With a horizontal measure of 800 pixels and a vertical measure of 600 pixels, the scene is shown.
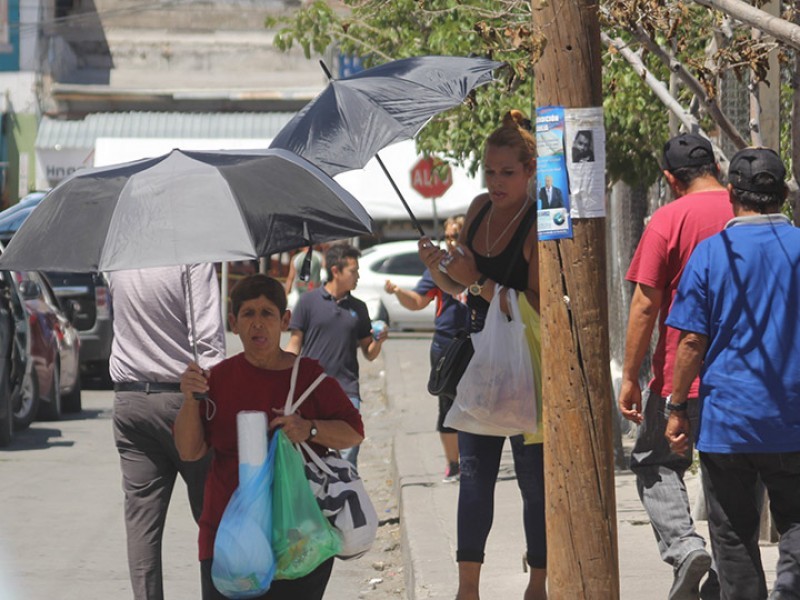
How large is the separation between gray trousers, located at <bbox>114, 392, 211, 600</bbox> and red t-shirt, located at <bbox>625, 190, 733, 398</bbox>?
191cm

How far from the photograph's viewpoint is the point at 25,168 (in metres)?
37.1

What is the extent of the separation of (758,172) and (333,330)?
4824 mm

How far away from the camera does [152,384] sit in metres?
6.30

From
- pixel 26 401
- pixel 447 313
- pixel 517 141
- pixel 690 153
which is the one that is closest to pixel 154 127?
pixel 26 401

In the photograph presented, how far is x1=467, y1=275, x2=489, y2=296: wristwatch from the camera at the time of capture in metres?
6.07

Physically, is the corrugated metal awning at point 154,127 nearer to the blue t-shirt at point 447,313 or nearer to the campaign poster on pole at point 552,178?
the blue t-shirt at point 447,313

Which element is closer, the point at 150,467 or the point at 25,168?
the point at 150,467

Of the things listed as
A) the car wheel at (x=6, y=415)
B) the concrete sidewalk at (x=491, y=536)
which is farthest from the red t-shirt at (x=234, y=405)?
the car wheel at (x=6, y=415)

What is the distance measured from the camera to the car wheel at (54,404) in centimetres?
1572

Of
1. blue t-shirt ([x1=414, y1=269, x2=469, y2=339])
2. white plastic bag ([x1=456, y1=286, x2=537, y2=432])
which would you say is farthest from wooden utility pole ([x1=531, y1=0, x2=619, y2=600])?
blue t-shirt ([x1=414, y1=269, x2=469, y2=339])

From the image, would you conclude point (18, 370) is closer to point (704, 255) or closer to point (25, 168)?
point (704, 255)

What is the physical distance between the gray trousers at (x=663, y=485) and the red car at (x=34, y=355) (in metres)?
8.51

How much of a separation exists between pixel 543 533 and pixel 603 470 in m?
1.19

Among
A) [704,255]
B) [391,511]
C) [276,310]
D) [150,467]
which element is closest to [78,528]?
[391,511]
